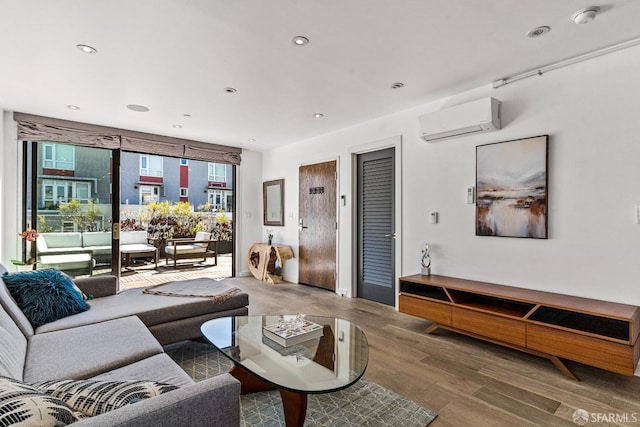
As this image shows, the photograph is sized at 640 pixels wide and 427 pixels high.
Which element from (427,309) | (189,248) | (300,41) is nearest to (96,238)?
(189,248)

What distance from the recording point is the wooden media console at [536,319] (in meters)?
2.11

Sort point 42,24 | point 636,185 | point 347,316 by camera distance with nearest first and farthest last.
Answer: point 42,24
point 636,185
point 347,316

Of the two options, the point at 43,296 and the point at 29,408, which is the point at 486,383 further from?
the point at 43,296

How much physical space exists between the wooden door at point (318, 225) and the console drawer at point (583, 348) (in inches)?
111

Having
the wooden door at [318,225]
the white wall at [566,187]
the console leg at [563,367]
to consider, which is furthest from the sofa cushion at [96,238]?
the console leg at [563,367]

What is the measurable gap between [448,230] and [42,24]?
3.73 metres

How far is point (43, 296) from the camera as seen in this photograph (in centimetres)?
232

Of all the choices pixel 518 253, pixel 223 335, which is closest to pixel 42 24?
pixel 223 335

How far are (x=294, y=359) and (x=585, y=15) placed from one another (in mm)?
2707

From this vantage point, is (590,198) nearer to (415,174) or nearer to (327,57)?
(415,174)

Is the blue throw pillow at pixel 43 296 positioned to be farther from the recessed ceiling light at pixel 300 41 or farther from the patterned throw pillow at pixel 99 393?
the recessed ceiling light at pixel 300 41

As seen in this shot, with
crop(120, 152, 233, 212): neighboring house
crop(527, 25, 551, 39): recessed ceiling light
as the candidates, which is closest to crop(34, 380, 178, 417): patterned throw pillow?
crop(527, 25, 551, 39): recessed ceiling light

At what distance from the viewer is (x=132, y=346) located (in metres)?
1.86

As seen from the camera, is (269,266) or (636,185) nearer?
(636,185)
